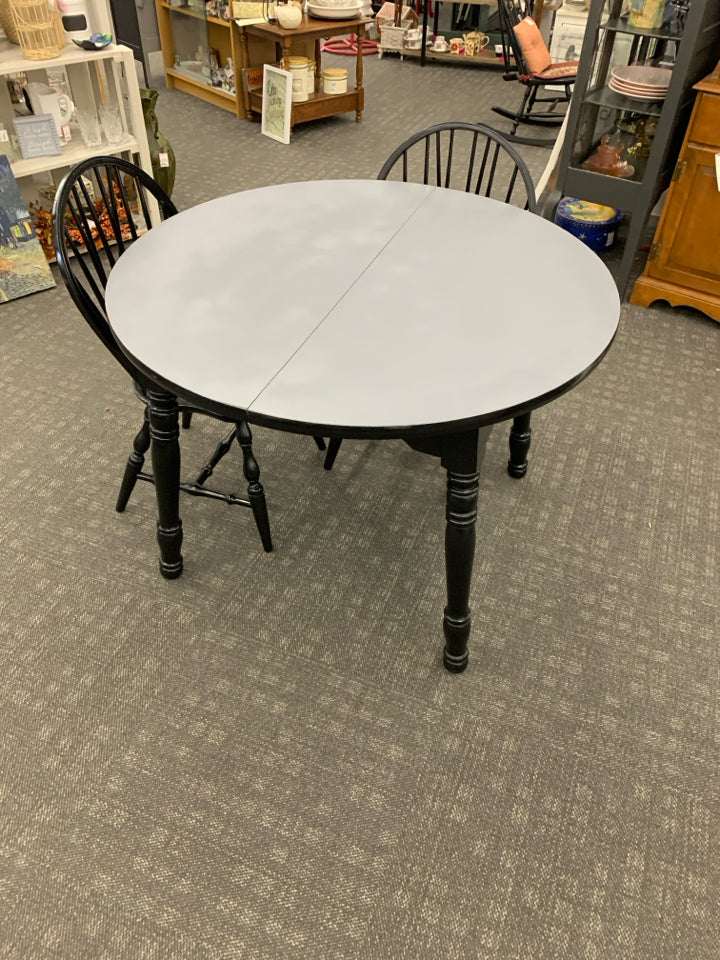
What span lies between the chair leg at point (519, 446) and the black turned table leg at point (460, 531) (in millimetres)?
580

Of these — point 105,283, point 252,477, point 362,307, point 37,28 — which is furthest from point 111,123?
point 362,307

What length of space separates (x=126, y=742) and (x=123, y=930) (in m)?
0.38

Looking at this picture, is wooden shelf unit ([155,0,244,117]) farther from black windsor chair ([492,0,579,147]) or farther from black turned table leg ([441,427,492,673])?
black turned table leg ([441,427,492,673])

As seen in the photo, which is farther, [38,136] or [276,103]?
[276,103]

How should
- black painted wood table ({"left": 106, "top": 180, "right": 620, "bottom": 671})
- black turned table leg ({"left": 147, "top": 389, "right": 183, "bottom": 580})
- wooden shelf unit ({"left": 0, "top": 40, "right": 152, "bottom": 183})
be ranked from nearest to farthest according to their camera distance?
1. black painted wood table ({"left": 106, "top": 180, "right": 620, "bottom": 671})
2. black turned table leg ({"left": 147, "top": 389, "right": 183, "bottom": 580})
3. wooden shelf unit ({"left": 0, "top": 40, "right": 152, "bottom": 183})

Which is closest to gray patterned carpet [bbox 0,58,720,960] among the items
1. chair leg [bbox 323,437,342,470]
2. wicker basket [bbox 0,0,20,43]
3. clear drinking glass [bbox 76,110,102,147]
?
chair leg [bbox 323,437,342,470]

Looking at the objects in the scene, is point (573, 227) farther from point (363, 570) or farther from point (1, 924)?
point (1, 924)

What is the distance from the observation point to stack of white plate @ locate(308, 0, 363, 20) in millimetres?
4547

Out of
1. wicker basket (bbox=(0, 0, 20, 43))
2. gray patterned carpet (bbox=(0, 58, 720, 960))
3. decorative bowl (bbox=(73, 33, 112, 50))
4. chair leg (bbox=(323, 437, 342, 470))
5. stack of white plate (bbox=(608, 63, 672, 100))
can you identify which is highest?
wicker basket (bbox=(0, 0, 20, 43))

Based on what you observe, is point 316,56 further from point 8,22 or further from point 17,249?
point 17,249

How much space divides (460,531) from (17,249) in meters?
2.49

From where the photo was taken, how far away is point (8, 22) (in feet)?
9.77

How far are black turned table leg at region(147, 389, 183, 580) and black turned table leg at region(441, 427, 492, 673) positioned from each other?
634 mm

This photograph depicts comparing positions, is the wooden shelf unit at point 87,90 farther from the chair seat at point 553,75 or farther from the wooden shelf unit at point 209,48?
the chair seat at point 553,75
